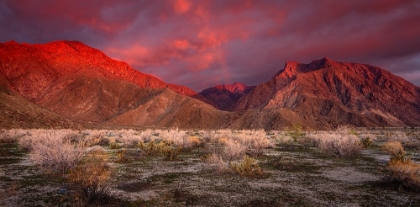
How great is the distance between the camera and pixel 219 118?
114 meters

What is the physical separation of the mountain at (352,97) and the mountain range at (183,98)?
1.62 feet

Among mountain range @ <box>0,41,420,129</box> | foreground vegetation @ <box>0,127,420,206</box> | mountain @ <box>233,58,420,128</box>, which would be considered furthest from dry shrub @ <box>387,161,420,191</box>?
mountain @ <box>233,58,420,128</box>

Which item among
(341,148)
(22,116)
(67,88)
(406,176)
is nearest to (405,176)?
(406,176)

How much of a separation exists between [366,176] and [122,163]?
42.5 ft

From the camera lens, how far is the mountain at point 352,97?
135 m

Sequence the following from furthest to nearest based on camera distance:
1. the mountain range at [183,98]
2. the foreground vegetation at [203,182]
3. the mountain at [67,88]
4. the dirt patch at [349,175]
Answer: the mountain at [67,88] < the mountain range at [183,98] < the dirt patch at [349,175] < the foreground vegetation at [203,182]

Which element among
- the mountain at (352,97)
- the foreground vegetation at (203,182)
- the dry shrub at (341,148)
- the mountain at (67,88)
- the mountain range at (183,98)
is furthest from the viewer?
the mountain at (352,97)

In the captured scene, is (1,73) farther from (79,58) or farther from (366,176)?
(366,176)

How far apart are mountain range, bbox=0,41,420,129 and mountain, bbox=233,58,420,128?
49 centimetres

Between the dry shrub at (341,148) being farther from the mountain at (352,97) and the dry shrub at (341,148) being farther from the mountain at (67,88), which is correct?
the mountain at (352,97)

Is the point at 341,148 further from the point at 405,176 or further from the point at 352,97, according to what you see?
the point at 352,97

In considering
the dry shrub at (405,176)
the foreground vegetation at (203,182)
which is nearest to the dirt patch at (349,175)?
the foreground vegetation at (203,182)

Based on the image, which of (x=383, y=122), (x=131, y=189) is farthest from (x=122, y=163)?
(x=383, y=122)

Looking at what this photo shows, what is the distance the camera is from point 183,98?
5251 inches
